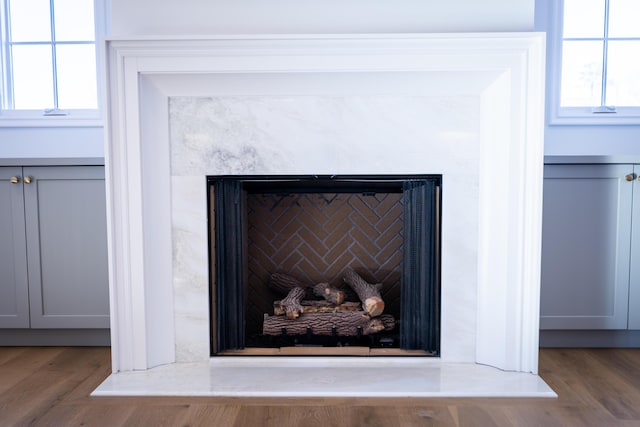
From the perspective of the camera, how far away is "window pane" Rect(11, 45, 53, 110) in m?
2.78

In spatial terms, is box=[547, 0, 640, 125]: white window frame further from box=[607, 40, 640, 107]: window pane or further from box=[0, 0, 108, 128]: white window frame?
box=[0, 0, 108, 128]: white window frame

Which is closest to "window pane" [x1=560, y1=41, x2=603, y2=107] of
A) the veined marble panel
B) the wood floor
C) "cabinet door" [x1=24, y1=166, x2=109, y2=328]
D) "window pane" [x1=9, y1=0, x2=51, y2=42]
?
the veined marble panel

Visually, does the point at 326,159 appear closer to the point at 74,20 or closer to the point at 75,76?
the point at 75,76

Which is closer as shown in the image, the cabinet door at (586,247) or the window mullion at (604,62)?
the cabinet door at (586,247)

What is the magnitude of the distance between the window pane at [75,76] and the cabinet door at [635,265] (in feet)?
9.12

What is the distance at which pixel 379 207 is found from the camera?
230 cm

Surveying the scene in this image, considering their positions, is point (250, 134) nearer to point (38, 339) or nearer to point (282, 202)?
point (282, 202)

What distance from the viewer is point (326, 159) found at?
194cm

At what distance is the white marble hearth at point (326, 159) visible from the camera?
1.82 m

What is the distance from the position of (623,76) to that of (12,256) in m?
3.24

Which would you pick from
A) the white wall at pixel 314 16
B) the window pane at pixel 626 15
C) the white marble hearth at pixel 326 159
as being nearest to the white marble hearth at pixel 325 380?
the white marble hearth at pixel 326 159

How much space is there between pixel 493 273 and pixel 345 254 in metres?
0.71

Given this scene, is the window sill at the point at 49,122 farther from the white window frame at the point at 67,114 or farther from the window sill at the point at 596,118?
the window sill at the point at 596,118

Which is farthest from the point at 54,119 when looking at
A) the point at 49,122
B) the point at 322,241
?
the point at 322,241
